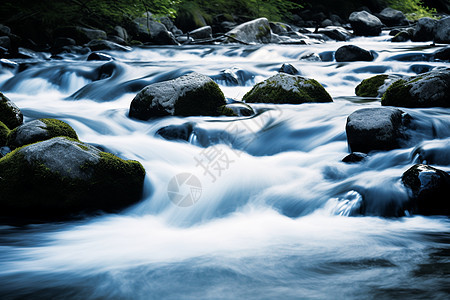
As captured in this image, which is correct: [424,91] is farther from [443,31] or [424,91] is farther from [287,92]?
[443,31]

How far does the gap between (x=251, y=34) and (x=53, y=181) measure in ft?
45.4

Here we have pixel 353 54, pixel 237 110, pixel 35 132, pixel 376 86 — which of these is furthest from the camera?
pixel 353 54

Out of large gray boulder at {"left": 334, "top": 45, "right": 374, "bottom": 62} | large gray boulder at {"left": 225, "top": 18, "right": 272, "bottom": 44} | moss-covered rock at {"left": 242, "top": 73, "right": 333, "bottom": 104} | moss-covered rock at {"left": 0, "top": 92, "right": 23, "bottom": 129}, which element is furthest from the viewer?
large gray boulder at {"left": 225, "top": 18, "right": 272, "bottom": 44}

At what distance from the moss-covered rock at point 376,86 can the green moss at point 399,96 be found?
1.17 meters

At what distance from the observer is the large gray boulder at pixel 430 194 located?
11.2 ft

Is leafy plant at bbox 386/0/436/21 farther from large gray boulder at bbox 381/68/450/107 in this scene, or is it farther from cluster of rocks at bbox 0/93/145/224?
cluster of rocks at bbox 0/93/145/224

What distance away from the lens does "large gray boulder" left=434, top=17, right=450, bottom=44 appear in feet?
40.7

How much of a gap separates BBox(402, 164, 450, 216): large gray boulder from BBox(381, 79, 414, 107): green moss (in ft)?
8.52

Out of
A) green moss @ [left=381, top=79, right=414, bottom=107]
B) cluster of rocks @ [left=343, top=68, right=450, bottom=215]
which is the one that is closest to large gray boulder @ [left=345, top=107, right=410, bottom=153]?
cluster of rocks @ [left=343, top=68, right=450, bottom=215]

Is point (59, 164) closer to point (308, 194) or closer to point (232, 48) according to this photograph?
point (308, 194)

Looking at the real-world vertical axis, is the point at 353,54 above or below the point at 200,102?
below

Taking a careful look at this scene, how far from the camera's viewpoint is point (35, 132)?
164 inches

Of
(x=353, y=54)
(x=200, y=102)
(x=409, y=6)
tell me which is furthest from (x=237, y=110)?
(x=409, y=6)

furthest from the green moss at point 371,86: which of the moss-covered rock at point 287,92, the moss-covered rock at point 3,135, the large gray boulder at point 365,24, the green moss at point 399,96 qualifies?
the large gray boulder at point 365,24
